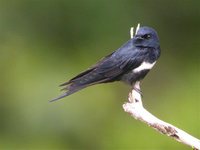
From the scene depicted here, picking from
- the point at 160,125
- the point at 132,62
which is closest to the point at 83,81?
the point at 132,62

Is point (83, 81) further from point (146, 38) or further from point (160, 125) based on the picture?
point (160, 125)

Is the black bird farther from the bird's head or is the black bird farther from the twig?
the twig

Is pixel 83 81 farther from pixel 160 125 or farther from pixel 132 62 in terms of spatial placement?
pixel 160 125

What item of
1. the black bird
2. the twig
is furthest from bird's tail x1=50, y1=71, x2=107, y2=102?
the twig

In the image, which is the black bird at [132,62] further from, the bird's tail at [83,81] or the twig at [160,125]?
the twig at [160,125]

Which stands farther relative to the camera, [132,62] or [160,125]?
[132,62]

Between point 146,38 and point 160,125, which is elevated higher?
point 146,38

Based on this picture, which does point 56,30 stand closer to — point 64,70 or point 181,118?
point 64,70

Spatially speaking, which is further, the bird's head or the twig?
the bird's head
